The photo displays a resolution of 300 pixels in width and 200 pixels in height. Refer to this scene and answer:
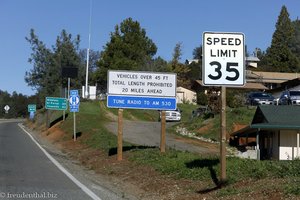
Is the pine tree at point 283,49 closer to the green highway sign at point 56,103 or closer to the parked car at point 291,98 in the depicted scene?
the parked car at point 291,98

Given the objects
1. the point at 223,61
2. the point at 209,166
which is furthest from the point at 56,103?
the point at 223,61

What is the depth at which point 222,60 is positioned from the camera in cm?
1204

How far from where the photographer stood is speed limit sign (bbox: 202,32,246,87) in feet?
39.3

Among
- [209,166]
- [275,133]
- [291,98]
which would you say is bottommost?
[209,166]

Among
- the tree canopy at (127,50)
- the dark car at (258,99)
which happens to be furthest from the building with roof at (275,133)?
the tree canopy at (127,50)

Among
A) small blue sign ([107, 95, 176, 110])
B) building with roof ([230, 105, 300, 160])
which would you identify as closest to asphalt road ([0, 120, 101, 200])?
small blue sign ([107, 95, 176, 110])

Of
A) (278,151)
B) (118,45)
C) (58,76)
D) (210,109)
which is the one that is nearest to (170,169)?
(278,151)

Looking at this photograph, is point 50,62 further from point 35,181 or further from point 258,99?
point 35,181

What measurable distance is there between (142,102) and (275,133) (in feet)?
50.5

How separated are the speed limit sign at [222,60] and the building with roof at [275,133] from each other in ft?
65.9

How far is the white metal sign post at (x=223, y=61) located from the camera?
12.0 meters

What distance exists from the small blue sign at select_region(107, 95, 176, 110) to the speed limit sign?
9653mm

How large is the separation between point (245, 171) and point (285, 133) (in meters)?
21.2

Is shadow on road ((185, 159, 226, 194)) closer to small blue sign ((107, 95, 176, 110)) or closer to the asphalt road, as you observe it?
the asphalt road
